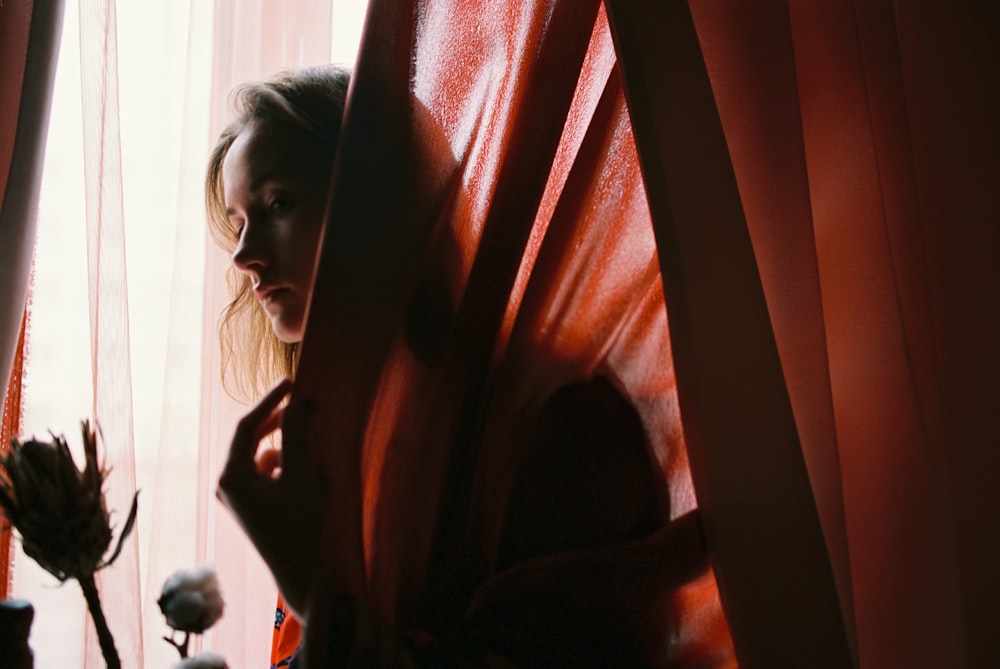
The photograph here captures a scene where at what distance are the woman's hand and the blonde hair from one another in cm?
22

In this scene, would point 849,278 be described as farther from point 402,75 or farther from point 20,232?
point 20,232

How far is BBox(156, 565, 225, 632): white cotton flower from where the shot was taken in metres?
0.52

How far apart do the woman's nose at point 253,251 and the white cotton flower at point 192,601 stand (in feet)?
0.84

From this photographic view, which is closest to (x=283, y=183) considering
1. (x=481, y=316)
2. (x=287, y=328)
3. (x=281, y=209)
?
(x=281, y=209)

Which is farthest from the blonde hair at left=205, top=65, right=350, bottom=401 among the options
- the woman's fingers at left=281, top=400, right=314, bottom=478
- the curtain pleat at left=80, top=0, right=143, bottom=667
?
the woman's fingers at left=281, top=400, right=314, bottom=478

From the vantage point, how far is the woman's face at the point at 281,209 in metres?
0.68

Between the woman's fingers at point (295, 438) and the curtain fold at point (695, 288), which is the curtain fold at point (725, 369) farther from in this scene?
the woman's fingers at point (295, 438)

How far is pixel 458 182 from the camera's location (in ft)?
1.92

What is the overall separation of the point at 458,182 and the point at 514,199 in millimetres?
43

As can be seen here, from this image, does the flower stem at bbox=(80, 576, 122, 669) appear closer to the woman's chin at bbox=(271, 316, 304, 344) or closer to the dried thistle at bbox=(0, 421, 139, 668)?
the dried thistle at bbox=(0, 421, 139, 668)

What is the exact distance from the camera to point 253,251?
26.9 inches

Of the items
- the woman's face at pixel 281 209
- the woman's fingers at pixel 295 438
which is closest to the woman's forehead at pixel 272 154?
the woman's face at pixel 281 209

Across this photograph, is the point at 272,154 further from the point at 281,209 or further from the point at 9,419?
the point at 9,419

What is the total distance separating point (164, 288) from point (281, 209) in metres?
0.27
